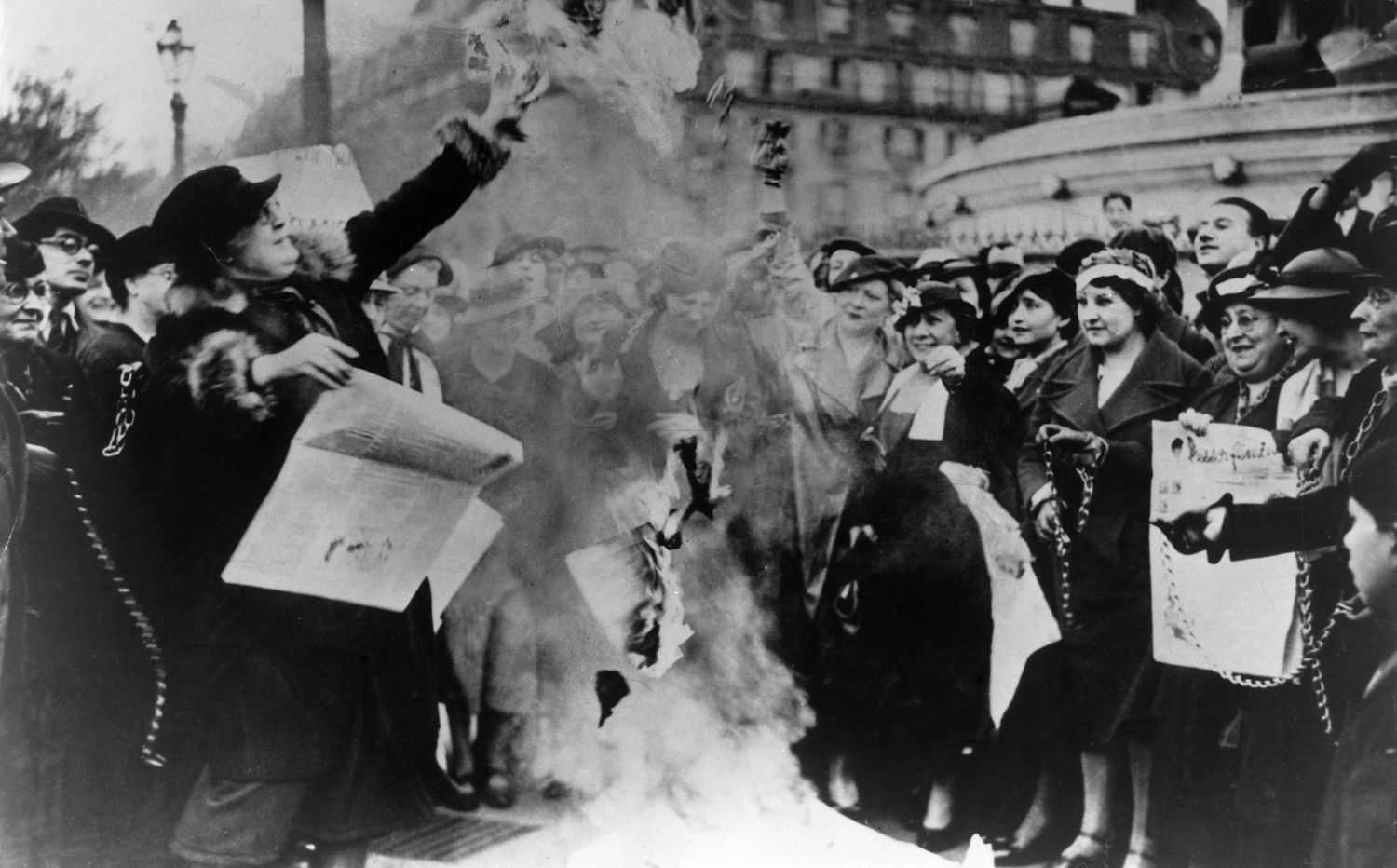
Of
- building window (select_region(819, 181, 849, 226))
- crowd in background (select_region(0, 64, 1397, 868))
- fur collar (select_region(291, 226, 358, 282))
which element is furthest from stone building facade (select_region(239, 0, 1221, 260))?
fur collar (select_region(291, 226, 358, 282))

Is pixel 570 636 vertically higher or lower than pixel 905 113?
lower

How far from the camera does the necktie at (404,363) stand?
4109 millimetres

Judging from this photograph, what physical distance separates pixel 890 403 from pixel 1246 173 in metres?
1.50

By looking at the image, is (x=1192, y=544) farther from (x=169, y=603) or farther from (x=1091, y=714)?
(x=169, y=603)

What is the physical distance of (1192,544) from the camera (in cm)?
407

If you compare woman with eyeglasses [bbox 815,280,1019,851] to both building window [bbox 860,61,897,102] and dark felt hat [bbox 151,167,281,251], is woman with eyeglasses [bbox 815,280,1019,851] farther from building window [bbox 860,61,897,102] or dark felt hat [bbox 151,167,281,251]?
dark felt hat [bbox 151,167,281,251]

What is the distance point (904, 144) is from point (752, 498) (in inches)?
54.7

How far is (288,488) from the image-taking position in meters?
4.06

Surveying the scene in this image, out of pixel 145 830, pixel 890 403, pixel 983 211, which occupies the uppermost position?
pixel 983 211

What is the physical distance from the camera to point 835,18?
4215mm

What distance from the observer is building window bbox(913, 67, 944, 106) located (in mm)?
4215

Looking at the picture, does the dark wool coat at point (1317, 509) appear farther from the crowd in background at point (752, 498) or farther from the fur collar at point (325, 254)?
the fur collar at point (325, 254)

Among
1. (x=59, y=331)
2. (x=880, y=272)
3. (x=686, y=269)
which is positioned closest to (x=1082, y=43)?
(x=880, y=272)

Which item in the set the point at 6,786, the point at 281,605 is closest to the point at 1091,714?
the point at 281,605
